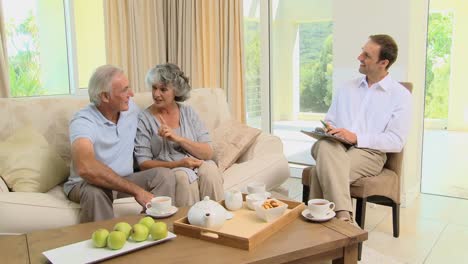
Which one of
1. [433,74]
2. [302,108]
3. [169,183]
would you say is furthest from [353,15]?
[169,183]

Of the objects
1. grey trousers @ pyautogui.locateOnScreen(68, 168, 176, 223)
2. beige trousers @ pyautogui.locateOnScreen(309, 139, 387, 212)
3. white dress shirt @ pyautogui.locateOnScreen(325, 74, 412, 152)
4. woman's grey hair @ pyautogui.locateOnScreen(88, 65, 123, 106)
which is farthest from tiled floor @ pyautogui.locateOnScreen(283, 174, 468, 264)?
woman's grey hair @ pyautogui.locateOnScreen(88, 65, 123, 106)

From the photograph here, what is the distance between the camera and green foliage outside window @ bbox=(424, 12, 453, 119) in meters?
3.82

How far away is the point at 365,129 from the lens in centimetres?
A: 285

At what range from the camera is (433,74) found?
388cm

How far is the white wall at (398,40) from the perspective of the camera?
340cm

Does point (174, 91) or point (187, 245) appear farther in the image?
point (174, 91)

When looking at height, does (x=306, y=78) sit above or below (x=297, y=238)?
above

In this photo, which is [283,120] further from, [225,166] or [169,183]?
[169,183]

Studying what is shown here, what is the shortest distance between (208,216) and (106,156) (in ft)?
3.08

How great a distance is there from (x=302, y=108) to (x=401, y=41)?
4.62 ft

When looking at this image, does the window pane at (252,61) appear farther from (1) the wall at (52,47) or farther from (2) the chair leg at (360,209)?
(2) the chair leg at (360,209)

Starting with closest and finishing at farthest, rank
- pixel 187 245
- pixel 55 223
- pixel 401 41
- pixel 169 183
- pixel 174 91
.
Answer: pixel 187 245, pixel 55 223, pixel 169 183, pixel 174 91, pixel 401 41

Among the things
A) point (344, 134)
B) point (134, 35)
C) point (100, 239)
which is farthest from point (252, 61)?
point (100, 239)

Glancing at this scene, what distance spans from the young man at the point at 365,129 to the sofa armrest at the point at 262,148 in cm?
31
